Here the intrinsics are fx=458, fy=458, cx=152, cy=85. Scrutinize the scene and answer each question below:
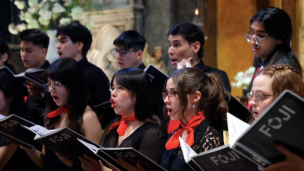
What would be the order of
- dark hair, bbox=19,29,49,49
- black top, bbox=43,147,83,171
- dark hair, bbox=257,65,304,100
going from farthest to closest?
dark hair, bbox=19,29,49,49, black top, bbox=43,147,83,171, dark hair, bbox=257,65,304,100

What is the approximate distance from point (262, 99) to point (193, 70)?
1.88 feet

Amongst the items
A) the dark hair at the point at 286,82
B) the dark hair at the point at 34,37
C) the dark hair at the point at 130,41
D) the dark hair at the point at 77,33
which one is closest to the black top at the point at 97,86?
the dark hair at the point at 130,41

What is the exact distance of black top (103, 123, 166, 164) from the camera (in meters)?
2.56

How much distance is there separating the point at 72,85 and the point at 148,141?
80 centimetres

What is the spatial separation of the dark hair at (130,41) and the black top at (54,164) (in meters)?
1.19

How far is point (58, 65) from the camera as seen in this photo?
10.3 feet

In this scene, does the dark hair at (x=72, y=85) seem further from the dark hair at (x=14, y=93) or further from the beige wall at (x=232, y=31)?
the beige wall at (x=232, y=31)

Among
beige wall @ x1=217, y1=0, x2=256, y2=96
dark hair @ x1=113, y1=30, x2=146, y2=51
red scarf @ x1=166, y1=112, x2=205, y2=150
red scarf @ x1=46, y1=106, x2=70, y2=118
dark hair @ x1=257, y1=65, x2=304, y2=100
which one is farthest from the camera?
beige wall @ x1=217, y1=0, x2=256, y2=96

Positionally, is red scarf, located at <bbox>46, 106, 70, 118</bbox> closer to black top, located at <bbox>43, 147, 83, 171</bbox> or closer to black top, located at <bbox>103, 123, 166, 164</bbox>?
black top, located at <bbox>43, 147, 83, 171</bbox>

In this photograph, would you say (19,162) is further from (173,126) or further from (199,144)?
(199,144)

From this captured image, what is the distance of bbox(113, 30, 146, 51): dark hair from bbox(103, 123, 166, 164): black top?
1315mm

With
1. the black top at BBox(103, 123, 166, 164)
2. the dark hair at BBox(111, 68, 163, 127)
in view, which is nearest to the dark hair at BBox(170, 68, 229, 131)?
the black top at BBox(103, 123, 166, 164)

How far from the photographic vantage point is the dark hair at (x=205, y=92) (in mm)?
2332

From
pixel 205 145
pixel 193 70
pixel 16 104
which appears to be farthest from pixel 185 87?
pixel 16 104
